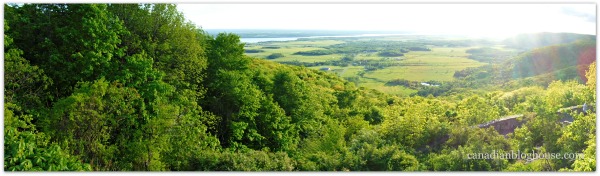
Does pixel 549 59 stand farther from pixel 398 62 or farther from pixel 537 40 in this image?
pixel 398 62

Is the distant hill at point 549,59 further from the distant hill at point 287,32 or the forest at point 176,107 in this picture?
the distant hill at point 287,32

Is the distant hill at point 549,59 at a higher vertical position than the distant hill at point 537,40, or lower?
lower

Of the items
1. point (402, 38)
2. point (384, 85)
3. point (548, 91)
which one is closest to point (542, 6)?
point (548, 91)

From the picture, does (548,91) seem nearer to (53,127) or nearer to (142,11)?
(142,11)

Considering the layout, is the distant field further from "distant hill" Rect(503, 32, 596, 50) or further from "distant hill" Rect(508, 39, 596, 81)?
"distant hill" Rect(508, 39, 596, 81)

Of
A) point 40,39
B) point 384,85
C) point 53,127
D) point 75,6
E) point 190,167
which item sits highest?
point 75,6

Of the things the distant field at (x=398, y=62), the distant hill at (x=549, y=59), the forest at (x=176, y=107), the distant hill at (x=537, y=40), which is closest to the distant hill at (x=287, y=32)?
the distant field at (x=398, y=62)

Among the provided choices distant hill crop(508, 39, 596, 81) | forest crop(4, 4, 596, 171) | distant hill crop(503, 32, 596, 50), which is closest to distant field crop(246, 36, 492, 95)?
forest crop(4, 4, 596, 171)
